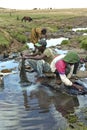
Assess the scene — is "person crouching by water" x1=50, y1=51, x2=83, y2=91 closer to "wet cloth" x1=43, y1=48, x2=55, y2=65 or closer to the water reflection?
the water reflection

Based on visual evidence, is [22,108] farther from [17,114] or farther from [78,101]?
[78,101]

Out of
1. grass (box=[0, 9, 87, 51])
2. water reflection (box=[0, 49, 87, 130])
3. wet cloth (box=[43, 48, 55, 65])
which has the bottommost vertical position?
grass (box=[0, 9, 87, 51])

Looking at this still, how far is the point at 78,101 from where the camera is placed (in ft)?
38.1

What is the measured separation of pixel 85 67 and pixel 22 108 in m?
7.16

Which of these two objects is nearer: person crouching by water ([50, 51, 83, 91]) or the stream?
the stream

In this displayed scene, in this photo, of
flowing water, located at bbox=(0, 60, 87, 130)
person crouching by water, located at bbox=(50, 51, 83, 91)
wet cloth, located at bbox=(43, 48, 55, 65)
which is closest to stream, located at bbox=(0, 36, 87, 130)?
flowing water, located at bbox=(0, 60, 87, 130)

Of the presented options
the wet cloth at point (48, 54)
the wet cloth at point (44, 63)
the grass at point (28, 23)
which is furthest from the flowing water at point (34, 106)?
the grass at point (28, 23)

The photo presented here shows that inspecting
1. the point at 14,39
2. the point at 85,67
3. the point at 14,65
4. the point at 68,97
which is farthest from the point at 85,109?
the point at 14,39

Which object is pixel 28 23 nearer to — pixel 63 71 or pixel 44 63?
pixel 44 63

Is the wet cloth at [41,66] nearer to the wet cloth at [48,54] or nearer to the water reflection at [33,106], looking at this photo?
the wet cloth at [48,54]

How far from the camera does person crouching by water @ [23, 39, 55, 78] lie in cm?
1384

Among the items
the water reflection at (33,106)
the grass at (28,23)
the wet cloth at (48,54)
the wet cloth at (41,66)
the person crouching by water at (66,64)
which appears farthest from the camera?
the grass at (28,23)

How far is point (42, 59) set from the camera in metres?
14.2

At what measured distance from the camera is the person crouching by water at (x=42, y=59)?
545 inches
